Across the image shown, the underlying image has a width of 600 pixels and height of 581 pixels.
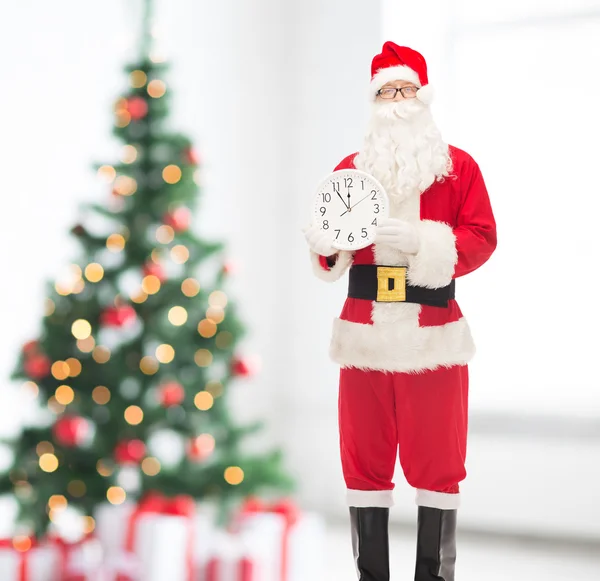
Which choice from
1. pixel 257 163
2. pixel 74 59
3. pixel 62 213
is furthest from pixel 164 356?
pixel 257 163

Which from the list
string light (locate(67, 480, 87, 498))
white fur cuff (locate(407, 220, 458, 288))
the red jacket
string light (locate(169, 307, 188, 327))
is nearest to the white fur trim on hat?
the red jacket

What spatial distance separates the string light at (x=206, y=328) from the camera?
98.3 inches

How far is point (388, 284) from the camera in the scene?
58.0 inches

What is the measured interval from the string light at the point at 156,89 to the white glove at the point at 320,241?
1195mm

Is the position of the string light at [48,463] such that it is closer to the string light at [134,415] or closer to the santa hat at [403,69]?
the string light at [134,415]

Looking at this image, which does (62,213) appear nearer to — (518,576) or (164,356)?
(164,356)

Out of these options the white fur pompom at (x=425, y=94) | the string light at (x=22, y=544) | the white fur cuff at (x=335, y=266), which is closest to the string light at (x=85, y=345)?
the string light at (x=22, y=544)

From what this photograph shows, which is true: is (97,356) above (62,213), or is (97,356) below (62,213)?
below

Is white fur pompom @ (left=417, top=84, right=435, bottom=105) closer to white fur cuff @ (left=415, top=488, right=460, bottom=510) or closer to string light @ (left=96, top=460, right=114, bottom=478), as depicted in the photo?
white fur cuff @ (left=415, top=488, right=460, bottom=510)

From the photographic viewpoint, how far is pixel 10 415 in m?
2.63

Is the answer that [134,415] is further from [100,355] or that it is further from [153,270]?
[153,270]

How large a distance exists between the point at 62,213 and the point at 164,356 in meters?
0.74

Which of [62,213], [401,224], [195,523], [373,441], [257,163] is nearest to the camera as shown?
[401,224]

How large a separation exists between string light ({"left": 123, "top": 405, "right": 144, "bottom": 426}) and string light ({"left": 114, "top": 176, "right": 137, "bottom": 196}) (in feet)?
2.13
